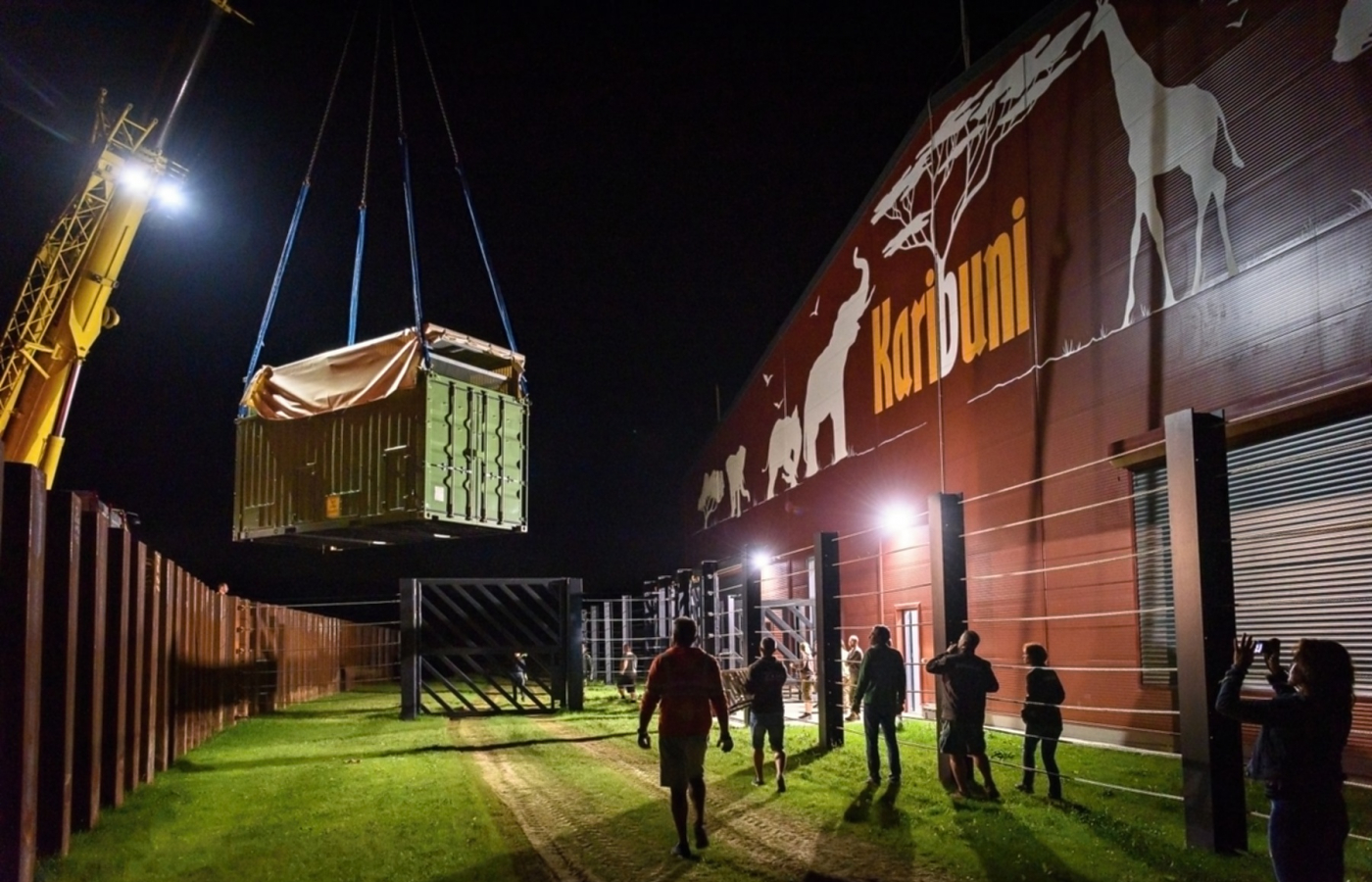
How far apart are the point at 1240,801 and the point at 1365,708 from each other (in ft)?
16.1

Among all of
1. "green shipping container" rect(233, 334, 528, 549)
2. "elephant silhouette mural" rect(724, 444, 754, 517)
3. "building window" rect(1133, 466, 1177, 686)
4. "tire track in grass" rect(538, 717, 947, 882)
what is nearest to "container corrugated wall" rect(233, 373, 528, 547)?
"green shipping container" rect(233, 334, 528, 549)

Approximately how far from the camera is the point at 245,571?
45438 millimetres

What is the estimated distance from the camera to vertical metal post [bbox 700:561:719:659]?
18681mm

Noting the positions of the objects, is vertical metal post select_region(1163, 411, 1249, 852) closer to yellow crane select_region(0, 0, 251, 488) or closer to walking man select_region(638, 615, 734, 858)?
walking man select_region(638, 615, 734, 858)

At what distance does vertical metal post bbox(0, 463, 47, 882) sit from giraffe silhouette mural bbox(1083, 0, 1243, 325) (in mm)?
11829

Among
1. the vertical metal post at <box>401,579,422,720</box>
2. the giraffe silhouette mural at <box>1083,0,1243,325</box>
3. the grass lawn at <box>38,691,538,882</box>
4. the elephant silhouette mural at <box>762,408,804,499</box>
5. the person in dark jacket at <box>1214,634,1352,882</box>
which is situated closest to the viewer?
the person in dark jacket at <box>1214,634,1352,882</box>

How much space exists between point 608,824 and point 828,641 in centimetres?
499

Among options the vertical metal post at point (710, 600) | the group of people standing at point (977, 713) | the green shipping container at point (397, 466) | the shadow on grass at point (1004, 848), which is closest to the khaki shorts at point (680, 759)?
the shadow on grass at point (1004, 848)

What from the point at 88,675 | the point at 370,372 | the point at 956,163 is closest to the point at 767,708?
the point at 88,675

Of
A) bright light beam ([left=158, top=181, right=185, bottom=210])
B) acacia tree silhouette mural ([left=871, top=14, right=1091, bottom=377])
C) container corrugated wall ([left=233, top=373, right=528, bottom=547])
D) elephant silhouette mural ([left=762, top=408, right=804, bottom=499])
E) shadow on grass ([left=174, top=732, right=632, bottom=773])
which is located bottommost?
shadow on grass ([left=174, top=732, right=632, bottom=773])

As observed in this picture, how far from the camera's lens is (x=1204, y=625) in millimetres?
7180

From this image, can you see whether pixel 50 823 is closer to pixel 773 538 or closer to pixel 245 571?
pixel 773 538

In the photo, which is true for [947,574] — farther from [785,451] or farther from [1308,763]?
[785,451]

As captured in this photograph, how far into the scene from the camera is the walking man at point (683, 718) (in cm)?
827
